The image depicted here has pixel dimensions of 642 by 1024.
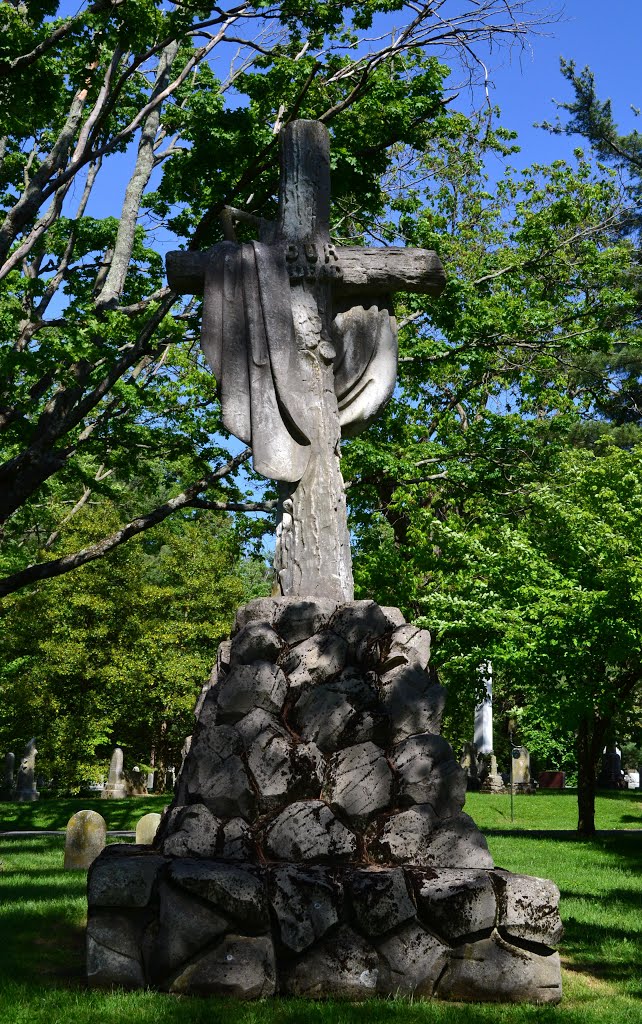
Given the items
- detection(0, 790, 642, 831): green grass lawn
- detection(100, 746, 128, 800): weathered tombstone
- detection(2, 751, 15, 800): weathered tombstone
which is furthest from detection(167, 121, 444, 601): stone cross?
detection(2, 751, 15, 800): weathered tombstone

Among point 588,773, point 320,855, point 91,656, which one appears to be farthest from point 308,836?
point 91,656

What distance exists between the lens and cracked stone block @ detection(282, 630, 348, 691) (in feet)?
20.3

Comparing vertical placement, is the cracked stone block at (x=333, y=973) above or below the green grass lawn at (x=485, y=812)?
above

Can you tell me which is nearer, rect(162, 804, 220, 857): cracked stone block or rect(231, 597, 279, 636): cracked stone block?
rect(162, 804, 220, 857): cracked stone block

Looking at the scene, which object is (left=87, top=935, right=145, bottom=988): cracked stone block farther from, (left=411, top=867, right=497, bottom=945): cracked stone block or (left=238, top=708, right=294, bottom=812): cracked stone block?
(left=411, top=867, right=497, bottom=945): cracked stone block

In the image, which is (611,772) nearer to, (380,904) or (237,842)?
(237,842)

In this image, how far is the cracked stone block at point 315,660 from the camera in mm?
6180

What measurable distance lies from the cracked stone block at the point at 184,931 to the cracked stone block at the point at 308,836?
601 mm

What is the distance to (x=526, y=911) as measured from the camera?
17.1 ft

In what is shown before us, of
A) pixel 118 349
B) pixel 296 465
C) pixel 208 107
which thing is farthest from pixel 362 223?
pixel 296 465

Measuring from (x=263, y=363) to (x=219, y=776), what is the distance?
2728mm

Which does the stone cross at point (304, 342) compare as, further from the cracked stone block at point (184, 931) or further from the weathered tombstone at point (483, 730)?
the weathered tombstone at point (483, 730)

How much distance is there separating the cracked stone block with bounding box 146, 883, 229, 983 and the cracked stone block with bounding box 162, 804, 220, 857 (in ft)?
1.53

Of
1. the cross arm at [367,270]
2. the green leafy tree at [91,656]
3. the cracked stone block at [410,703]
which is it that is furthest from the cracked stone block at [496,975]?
the green leafy tree at [91,656]
